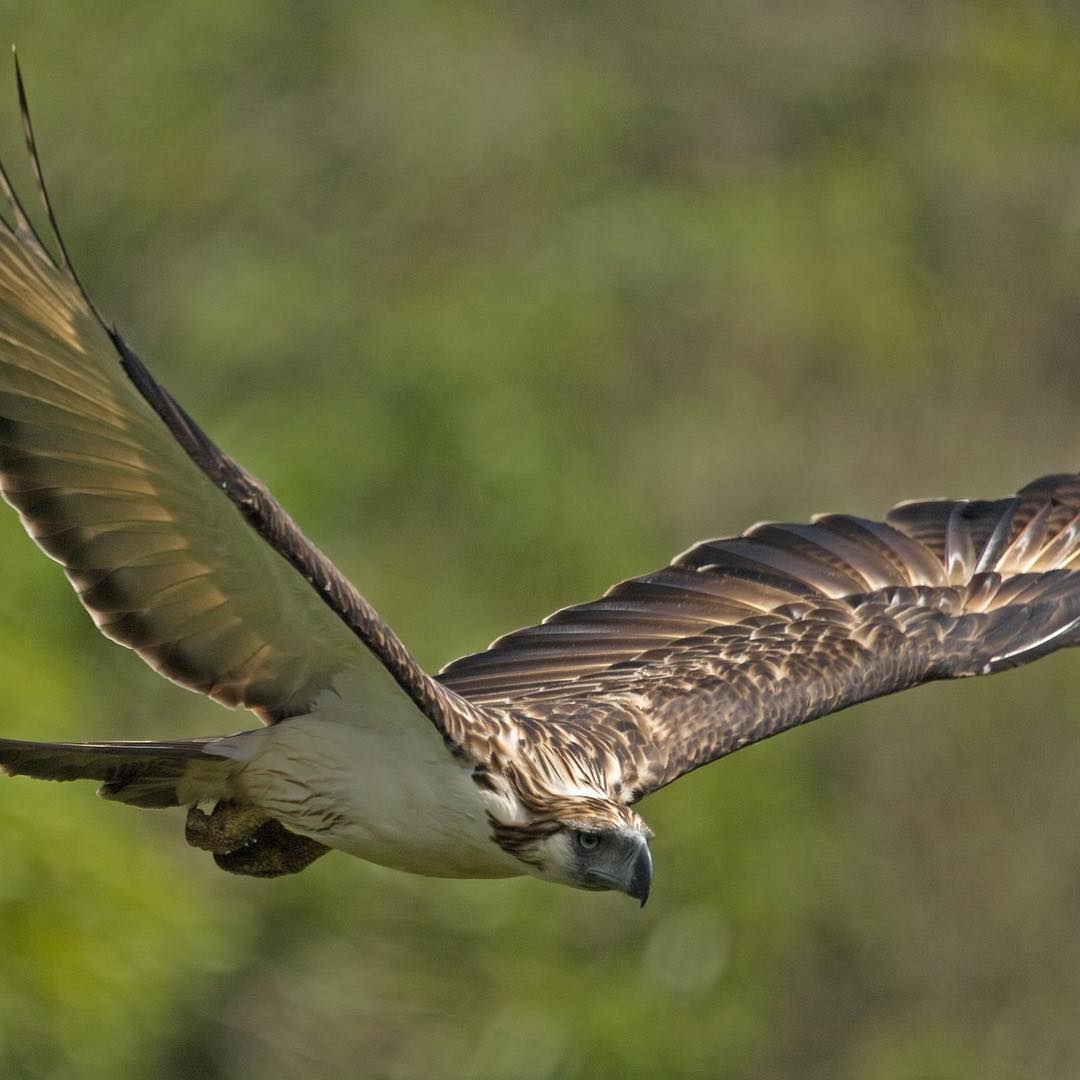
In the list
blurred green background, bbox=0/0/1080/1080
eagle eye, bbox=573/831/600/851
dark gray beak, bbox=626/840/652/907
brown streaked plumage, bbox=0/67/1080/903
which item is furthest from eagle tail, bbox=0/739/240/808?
blurred green background, bbox=0/0/1080/1080

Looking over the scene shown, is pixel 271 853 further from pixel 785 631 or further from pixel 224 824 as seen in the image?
pixel 785 631

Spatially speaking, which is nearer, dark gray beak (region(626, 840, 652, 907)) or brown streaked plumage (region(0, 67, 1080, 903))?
brown streaked plumage (region(0, 67, 1080, 903))

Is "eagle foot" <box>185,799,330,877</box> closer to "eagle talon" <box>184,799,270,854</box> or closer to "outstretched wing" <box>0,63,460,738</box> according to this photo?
"eagle talon" <box>184,799,270,854</box>

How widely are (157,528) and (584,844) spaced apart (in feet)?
5.13

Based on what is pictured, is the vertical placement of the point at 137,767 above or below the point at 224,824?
above

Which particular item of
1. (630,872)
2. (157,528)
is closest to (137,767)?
(157,528)

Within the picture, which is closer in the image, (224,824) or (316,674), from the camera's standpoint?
(316,674)

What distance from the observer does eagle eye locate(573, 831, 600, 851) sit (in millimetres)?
7605

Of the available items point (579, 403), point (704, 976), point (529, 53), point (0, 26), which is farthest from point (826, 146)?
point (704, 976)

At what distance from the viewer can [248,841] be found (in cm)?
836

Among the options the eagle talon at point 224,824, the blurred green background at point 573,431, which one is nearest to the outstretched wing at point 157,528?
the eagle talon at point 224,824

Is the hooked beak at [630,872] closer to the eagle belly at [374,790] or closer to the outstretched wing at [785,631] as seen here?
the eagle belly at [374,790]

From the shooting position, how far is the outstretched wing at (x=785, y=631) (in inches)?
350

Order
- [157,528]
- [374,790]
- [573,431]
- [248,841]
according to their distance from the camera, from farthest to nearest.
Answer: [573,431], [248,841], [374,790], [157,528]
